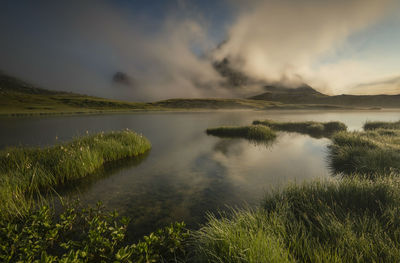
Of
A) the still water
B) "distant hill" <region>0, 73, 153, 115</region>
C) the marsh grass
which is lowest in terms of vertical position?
the still water

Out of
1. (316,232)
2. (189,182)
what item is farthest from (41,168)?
(316,232)

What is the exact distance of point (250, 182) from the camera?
28.7 ft

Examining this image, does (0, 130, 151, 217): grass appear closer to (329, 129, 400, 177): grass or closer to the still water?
the still water

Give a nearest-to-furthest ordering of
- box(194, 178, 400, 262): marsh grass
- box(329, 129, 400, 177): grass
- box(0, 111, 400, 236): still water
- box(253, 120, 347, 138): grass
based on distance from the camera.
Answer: box(194, 178, 400, 262): marsh grass < box(0, 111, 400, 236): still water < box(329, 129, 400, 177): grass < box(253, 120, 347, 138): grass

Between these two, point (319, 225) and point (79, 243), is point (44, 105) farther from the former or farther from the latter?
→ point (319, 225)

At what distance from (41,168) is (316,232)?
10791 millimetres

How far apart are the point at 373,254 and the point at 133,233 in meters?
5.33

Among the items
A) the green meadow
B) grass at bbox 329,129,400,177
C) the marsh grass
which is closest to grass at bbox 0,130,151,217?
the green meadow

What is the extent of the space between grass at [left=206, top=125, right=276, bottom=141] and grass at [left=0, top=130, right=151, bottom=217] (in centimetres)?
1603

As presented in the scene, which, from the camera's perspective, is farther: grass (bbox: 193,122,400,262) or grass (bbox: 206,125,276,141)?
grass (bbox: 206,125,276,141)

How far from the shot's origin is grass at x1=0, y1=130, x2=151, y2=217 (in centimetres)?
546

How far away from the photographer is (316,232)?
3.84 metres

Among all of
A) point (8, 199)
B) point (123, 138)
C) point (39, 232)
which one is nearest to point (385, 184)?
point (39, 232)

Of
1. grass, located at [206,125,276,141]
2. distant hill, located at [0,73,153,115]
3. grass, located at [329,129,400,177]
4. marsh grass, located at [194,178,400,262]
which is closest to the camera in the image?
marsh grass, located at [194,178,400,262]
